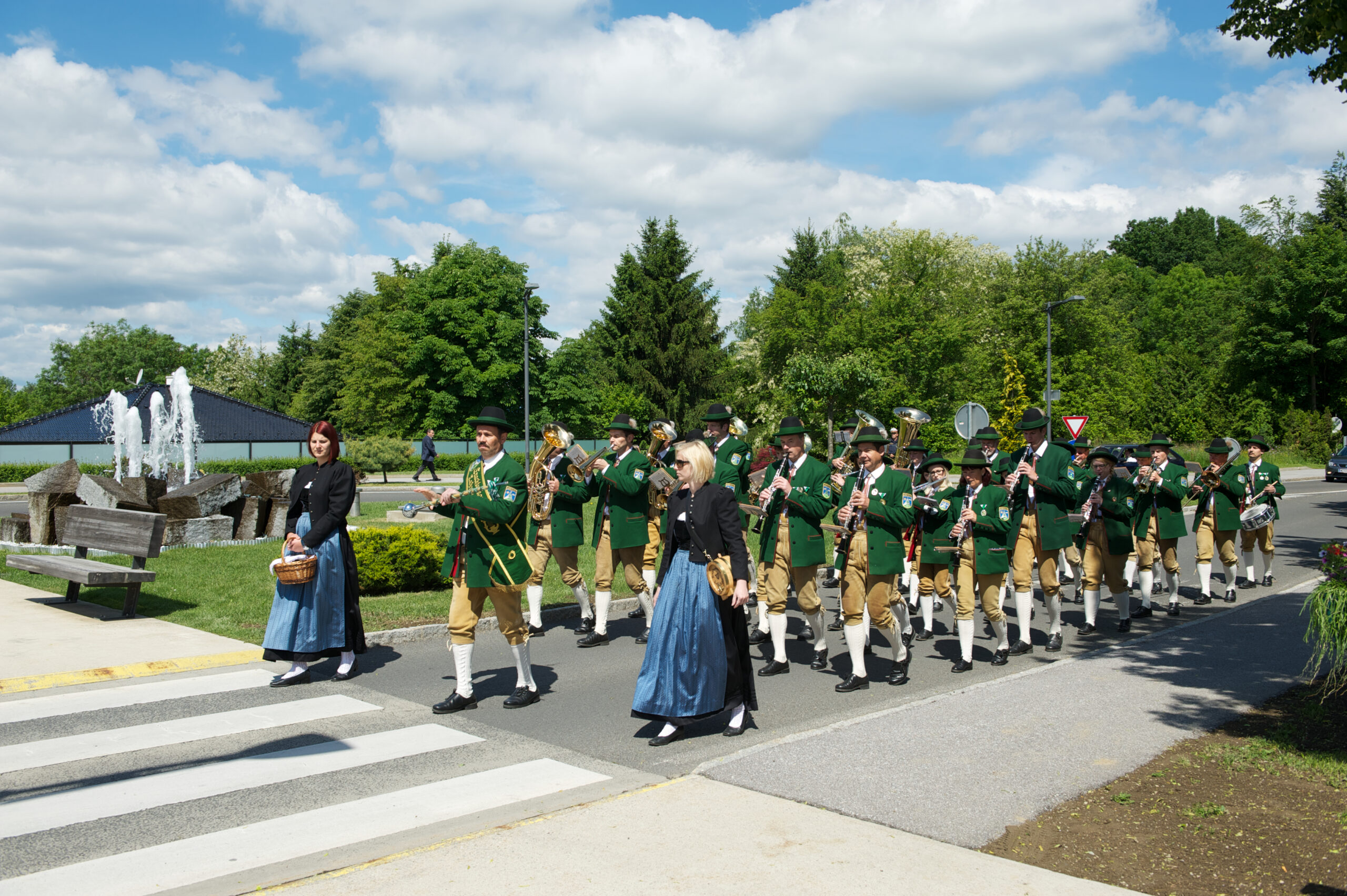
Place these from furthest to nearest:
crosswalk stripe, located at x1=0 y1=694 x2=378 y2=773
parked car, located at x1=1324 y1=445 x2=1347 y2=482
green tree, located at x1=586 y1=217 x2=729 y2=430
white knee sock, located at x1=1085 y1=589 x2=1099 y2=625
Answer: green tree, located at x1=586 y1=217 x2=729 y2=430, parked car, located at x1=1324 y1=445 x2=1347 y2=482, white knee sock, located at x1=1085 y1=589 x2=1099 y2=625, crosswalk stripe, located at x1=0 y1=694 x2=378 y2=773

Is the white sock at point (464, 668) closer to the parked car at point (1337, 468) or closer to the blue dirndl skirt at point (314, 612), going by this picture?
the blue dirndl skirt at point (314, 612)

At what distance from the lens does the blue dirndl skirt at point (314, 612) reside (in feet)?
25.1

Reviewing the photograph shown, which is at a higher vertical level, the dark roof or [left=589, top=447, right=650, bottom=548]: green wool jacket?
the dark roof

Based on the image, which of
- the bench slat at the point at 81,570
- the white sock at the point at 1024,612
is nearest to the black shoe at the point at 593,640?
the white sock at the point at 1024,612

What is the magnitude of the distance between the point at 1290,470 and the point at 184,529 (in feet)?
160

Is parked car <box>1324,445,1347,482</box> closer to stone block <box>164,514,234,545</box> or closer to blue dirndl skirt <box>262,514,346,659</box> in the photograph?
stone block <box>164,514,234,545</box>

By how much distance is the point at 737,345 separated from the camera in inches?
→ 2415

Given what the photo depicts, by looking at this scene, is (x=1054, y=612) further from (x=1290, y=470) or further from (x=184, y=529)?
(x=1290, y=470)

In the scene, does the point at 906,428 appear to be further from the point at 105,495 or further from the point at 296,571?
the point at 105,495

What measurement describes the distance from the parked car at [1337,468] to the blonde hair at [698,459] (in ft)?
133

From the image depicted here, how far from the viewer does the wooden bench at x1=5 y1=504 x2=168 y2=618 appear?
31.5ft

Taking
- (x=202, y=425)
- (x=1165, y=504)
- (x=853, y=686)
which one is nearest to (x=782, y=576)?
(x=853, y=686)

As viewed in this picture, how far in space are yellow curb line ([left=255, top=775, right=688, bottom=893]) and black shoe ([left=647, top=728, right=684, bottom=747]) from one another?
2.63ft

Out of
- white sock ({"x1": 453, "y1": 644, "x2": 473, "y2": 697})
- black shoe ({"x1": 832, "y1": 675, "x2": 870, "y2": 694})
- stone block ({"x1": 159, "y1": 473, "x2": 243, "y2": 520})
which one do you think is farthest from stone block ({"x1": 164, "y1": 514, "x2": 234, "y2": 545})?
black shoe ({"x1": 832, "y1": 675, "x2": 870, "y2": 694})
